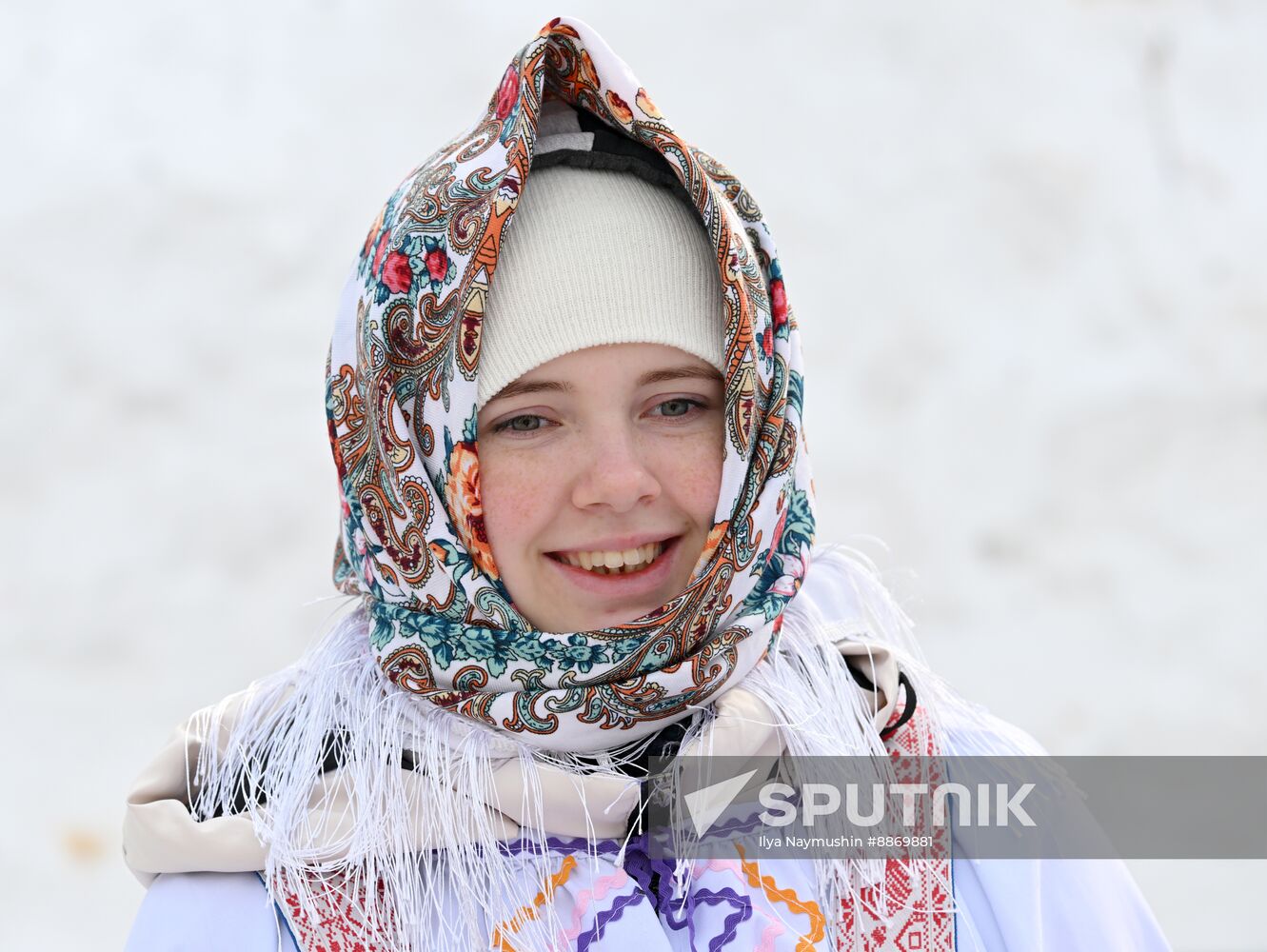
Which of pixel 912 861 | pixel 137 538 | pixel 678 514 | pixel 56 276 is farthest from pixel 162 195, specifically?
pixel 912 861

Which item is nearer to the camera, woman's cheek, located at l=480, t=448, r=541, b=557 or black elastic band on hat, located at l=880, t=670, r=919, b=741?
woman's cheek, located at l=480, t=448, r=541, b=557

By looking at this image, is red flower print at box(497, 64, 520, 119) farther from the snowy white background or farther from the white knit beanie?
the snowy white background

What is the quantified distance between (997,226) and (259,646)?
7.04 ft

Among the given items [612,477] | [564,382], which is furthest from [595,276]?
[612,477]

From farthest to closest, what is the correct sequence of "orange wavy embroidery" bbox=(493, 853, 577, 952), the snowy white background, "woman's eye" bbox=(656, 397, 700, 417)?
the snowy white background → "woman's eye" bbox=(656, 397, 700, 417) → "orange wavy embroidery" bbox=(493, 853, 577, 952)

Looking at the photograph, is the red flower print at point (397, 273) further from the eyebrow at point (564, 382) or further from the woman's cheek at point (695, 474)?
the woman's cheek at point (695, 474)

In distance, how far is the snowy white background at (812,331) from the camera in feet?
8.61

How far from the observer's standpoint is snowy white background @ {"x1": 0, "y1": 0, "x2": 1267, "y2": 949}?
2.62 meters

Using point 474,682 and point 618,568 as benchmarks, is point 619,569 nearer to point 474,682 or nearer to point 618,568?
point 618,568

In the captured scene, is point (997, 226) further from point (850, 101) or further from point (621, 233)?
point (621, 233)

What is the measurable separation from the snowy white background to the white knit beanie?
1594 mm

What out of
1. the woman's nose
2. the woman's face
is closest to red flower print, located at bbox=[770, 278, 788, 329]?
the woman's face

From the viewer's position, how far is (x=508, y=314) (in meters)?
1.29

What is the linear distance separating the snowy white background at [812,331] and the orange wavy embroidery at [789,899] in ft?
5.18
